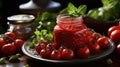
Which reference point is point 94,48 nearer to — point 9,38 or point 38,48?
point 38,48

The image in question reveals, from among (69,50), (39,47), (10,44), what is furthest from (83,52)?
(10,44)

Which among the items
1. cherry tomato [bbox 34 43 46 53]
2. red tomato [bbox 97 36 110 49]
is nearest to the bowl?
red tomato [bbox 97 36 110 49]

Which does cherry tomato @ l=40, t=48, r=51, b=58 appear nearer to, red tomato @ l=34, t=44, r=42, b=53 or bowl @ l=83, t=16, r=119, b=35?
red tomato @ l=34, t=44, r=42, b=53

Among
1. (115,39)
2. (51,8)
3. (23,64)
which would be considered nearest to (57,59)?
(23,64)

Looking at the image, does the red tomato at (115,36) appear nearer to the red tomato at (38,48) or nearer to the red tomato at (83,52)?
the red tomato at (83,52)

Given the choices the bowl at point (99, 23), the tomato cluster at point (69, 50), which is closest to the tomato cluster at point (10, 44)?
the tomato cluster at point (69, 50)

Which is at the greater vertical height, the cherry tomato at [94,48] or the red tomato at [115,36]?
the cherry tomato at [94,48]

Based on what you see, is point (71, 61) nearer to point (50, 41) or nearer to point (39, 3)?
point (50, 41)
